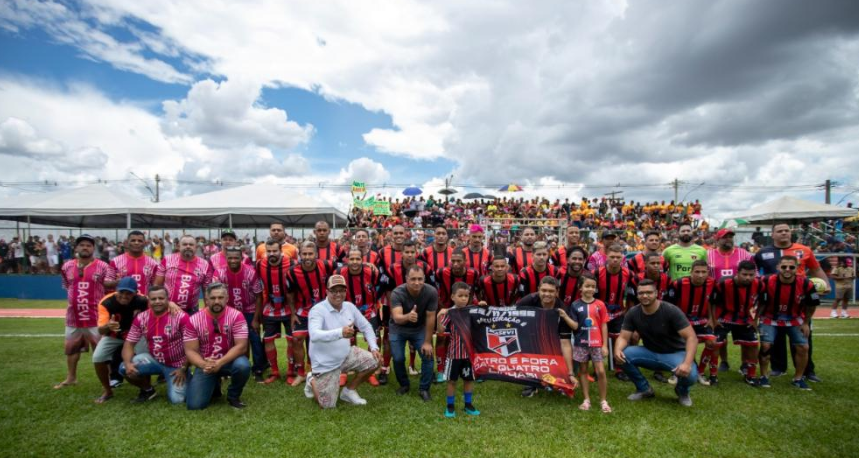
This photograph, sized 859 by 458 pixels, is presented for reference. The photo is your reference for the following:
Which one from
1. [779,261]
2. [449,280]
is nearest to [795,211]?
[779,261]

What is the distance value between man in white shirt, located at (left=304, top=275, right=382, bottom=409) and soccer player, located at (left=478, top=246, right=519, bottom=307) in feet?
5.88

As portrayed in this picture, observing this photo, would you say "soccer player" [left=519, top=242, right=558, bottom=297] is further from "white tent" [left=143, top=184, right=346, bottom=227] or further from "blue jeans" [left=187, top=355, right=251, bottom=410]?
"white tent" [left=143, top=184, right=346, bottom=227]

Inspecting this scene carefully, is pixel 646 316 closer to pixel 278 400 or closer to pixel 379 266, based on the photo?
pixel 379 266

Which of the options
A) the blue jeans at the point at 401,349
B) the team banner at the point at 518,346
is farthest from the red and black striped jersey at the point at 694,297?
the blue jeans at the point at 401,349

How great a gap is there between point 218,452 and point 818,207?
23.6 metres

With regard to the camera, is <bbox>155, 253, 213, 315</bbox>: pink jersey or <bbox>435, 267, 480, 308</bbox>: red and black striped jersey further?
<bbox>155, 253, 213, 315</bbox>: pink jersey

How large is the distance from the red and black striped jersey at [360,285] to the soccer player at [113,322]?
2.72 meters

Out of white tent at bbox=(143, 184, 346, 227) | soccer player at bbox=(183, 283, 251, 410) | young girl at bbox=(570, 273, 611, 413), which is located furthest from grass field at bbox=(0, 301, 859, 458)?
white tent at bbox=(143, 184, 346, 227)

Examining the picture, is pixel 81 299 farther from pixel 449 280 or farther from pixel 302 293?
pixel 449 280

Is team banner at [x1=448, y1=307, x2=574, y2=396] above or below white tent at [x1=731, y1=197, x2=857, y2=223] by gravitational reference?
below

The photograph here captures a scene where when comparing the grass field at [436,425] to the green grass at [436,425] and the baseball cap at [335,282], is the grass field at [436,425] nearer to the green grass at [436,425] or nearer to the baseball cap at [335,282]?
the green grass at [436,425]

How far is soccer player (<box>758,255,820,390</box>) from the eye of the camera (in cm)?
585

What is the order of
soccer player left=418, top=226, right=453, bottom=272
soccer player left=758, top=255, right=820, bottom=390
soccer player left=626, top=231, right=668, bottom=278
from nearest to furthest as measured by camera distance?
soccer player left=758, top=255, right=820, bottom=390
soccer player left=626, top=231, right=668, bottom=278
soccer player left=418, top=226, right=453, bottom=272

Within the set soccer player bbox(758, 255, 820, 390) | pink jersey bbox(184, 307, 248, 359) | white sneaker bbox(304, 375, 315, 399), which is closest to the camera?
pink jersey bbox(184, 307, 248, 359)
